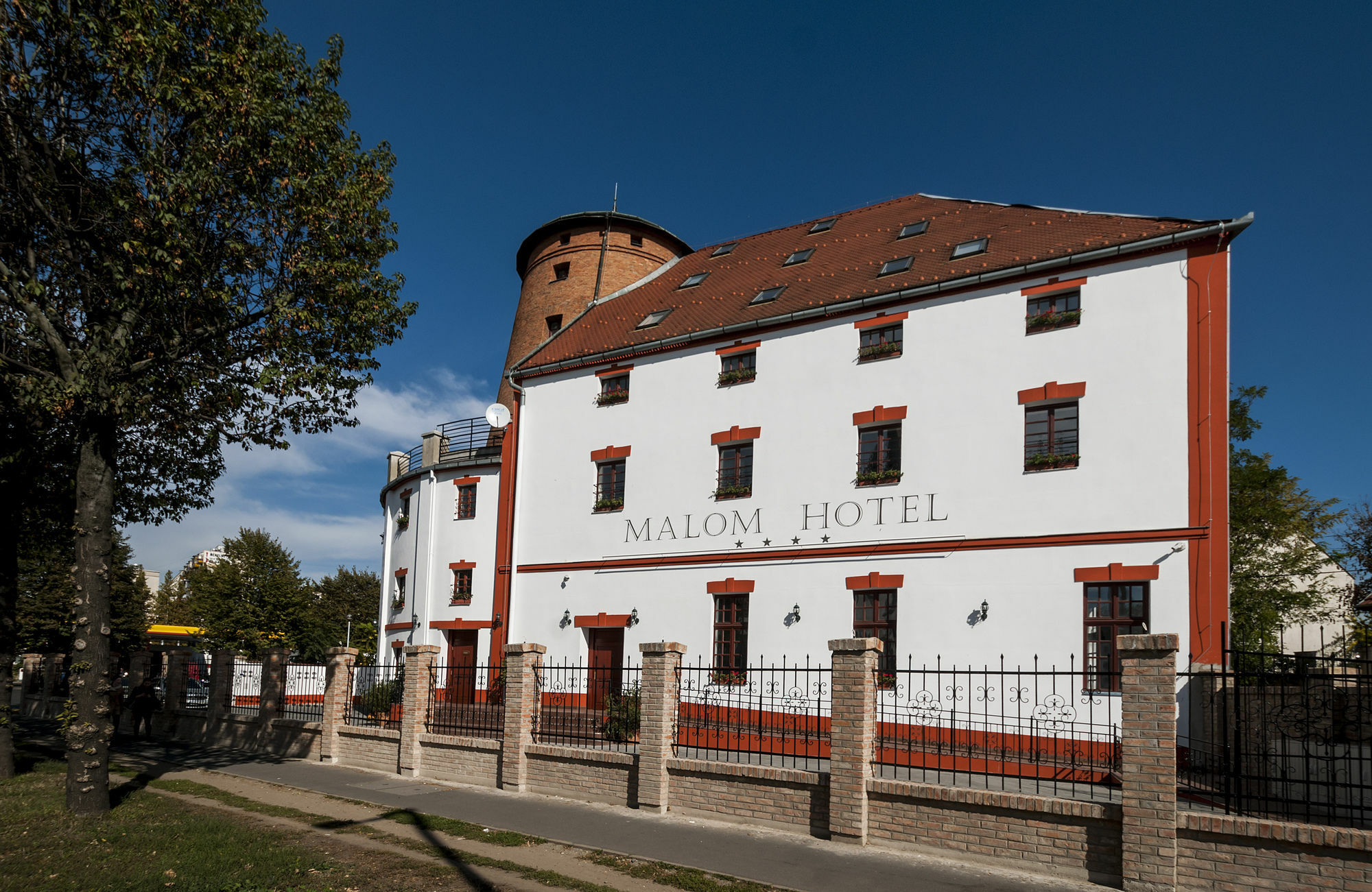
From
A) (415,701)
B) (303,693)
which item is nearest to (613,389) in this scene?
(415,701)

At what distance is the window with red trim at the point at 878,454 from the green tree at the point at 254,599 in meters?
42.2

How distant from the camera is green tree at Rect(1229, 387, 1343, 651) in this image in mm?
26297

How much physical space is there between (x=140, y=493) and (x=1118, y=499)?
1902 cm

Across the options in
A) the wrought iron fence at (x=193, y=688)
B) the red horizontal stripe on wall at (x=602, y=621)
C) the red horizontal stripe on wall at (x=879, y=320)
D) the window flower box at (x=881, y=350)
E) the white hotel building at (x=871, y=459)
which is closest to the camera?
the white hotel building at (x=871, y=459)

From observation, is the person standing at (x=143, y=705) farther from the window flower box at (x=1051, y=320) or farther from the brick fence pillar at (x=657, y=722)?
the window flower box at (x=1051, y=320)

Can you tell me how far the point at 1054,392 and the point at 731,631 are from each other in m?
8.81

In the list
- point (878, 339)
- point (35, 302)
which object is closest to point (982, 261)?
point (878, 339)

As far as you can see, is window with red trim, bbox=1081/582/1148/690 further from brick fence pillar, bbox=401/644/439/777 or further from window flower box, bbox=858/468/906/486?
brick fence pillar, bbox=401/644/439/777

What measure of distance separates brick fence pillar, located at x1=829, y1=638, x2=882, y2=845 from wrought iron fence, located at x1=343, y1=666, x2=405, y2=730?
10.0 m

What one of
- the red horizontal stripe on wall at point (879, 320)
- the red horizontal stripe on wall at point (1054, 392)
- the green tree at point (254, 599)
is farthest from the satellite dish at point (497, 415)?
the green tree at point (254, 599)

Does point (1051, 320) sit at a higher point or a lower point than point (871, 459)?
higher

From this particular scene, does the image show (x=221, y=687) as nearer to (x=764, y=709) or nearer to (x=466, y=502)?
(x=466, y=502)

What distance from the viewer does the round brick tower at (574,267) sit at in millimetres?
31297

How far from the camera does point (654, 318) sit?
82.6 ft
